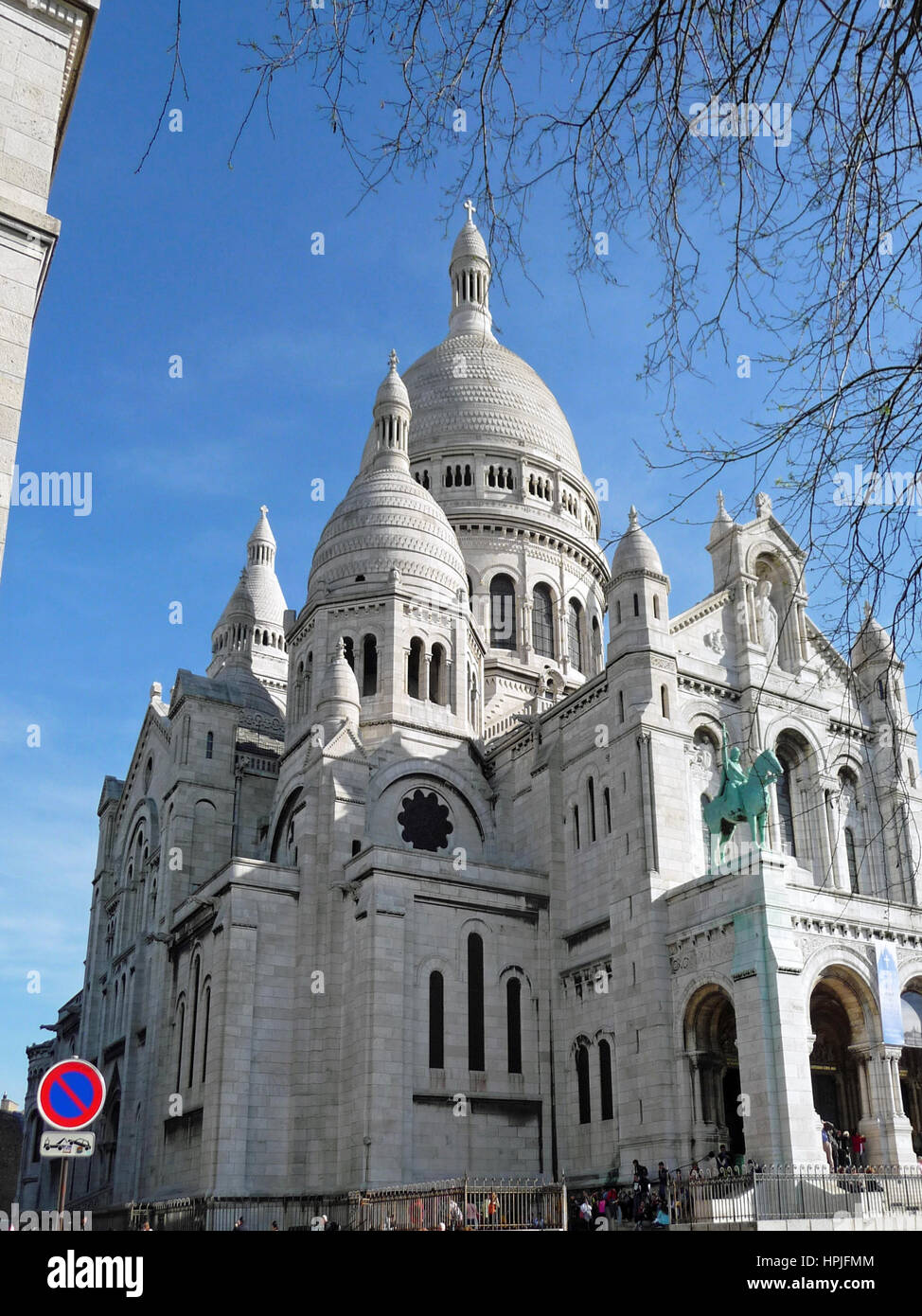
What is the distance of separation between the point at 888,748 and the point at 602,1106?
570 inches

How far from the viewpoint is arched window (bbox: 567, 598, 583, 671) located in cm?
5762

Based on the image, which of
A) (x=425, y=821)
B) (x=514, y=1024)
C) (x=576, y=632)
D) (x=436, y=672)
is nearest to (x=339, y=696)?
(x=425, y=821)

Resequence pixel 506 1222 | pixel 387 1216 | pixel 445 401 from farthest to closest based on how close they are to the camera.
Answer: pixel 445 401 → pixel 387 1216 → pixel 506 1222

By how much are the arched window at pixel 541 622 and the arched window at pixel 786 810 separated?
1868 cm

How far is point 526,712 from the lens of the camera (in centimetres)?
4509

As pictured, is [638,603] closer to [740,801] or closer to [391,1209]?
[740,801]

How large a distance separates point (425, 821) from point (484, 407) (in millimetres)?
26912

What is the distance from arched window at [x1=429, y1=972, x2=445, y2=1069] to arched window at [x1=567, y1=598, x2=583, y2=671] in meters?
24.0

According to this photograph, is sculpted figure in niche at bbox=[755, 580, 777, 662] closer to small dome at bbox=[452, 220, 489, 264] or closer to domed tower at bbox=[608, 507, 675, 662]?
domed tower at bbox=[608, 507, 675, 662]

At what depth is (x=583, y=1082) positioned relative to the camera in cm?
3528

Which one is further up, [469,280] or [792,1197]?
[469,280]

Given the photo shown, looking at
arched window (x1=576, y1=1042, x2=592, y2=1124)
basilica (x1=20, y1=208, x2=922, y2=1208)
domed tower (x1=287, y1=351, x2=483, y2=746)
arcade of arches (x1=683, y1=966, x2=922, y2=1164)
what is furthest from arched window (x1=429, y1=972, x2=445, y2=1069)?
domed tower (x1=287, y1=351, x2=483, y2=746)

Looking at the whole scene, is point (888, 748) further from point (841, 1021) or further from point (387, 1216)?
point (387, 1216)
